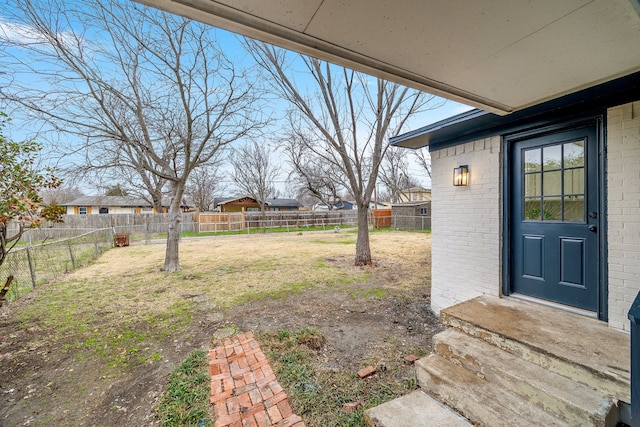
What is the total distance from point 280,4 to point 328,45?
433mm

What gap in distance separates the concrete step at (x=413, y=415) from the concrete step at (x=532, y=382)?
0.42 metres

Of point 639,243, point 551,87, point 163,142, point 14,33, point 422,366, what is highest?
point 14,33

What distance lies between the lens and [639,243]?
87.4 inches

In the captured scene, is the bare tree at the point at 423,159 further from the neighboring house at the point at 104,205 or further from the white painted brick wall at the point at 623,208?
the neighboring house at the point at 104,205

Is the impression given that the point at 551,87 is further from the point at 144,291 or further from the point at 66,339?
the point at 144,291

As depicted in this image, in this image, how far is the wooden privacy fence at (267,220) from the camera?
752 inches

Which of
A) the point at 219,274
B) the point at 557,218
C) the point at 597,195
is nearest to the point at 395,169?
the point at 219,274

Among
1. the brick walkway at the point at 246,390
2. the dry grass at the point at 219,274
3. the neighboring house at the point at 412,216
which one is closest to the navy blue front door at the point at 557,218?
the dry grass at the point at 219,274

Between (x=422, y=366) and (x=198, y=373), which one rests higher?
(x=422, y=366)

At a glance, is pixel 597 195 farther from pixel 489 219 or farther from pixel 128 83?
pixel 128 83

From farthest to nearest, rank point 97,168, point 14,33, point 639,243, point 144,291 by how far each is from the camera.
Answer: point 97,168 < point 144,291 < point 14,33 < point 639,243

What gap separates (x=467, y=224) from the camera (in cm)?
368

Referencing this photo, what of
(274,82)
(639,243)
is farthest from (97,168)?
(639,243)

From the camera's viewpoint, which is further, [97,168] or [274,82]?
[274,82]
